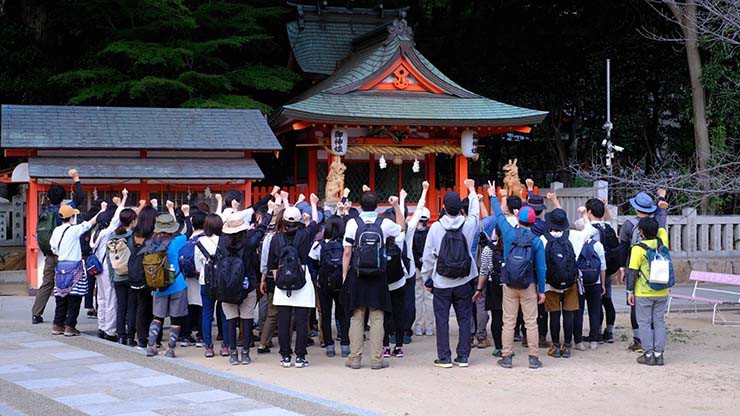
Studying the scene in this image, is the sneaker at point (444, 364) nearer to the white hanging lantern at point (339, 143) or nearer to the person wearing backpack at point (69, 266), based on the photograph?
the person wearing backpack at point (69, 266)

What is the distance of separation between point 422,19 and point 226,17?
10.1 meters

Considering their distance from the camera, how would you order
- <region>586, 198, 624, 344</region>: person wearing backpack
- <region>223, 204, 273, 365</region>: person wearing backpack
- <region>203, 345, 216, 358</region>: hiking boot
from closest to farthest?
<region>223, 204, 273, 365</region>: person wearing backpack < <region>203, 345, 216, 358</region>: hiking boot < <region>586, 198, 624, 344</region>: person wearing backpack

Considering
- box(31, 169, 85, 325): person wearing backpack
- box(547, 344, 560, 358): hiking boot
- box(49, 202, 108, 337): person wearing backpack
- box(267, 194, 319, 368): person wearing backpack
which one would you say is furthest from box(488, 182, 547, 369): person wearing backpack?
box(31, 169, 85, 325): person wearing backpack

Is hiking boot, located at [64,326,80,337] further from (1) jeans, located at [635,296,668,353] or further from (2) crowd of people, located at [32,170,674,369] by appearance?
(1) jeans, located at [635,296,668,353]

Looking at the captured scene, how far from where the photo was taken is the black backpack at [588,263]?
988 centimetres

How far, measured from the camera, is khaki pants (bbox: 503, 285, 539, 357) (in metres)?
8.85

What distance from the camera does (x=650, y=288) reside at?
9188 mm

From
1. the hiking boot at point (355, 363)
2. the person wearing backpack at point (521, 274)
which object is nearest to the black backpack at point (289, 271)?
the hiking boot at point (355, 363)

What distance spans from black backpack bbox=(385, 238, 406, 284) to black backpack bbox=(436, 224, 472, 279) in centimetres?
60

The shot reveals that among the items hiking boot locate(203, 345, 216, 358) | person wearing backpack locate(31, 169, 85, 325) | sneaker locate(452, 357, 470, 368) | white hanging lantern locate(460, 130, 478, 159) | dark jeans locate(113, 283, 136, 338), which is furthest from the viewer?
white hanging lantern locate(460, 130, 478, 159)

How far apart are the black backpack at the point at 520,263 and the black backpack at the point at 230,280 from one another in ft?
9.69

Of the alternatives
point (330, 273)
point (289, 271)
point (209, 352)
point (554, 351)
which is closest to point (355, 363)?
point (330, 273)

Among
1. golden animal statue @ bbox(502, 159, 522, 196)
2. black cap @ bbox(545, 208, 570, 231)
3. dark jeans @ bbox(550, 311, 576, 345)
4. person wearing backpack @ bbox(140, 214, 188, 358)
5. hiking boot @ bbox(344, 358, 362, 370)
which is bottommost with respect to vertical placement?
hiking boot @ bbox(344, 358, 362, 370)

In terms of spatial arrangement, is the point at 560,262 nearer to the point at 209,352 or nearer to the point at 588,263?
the point at 588,263
